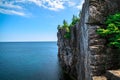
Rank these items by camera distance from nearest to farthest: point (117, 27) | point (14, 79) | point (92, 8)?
point (117, 27)
point (92, 8)
point (14, 79)

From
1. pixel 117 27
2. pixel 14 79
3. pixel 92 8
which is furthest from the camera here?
pixel 14 79

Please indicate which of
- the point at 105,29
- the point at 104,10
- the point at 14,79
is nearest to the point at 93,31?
the point at 105,29

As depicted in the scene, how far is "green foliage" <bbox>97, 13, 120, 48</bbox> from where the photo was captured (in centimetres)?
2026

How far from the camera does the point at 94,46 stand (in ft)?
70.1

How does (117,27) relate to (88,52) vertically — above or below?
above

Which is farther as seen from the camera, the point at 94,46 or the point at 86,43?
the point at 86,43

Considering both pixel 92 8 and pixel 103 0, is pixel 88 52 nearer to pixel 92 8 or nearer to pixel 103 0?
pixel 92 8

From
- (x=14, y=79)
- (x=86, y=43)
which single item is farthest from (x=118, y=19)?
(x=14, y=79)

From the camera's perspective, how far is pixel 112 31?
20.4 metres

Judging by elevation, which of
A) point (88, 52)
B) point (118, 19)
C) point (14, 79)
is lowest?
point (14, 79)

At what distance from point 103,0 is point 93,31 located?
4.74m

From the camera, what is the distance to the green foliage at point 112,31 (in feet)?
66.5

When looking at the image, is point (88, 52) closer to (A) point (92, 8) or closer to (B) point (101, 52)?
(B) point (101, 52)

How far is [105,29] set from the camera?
22297 mm
